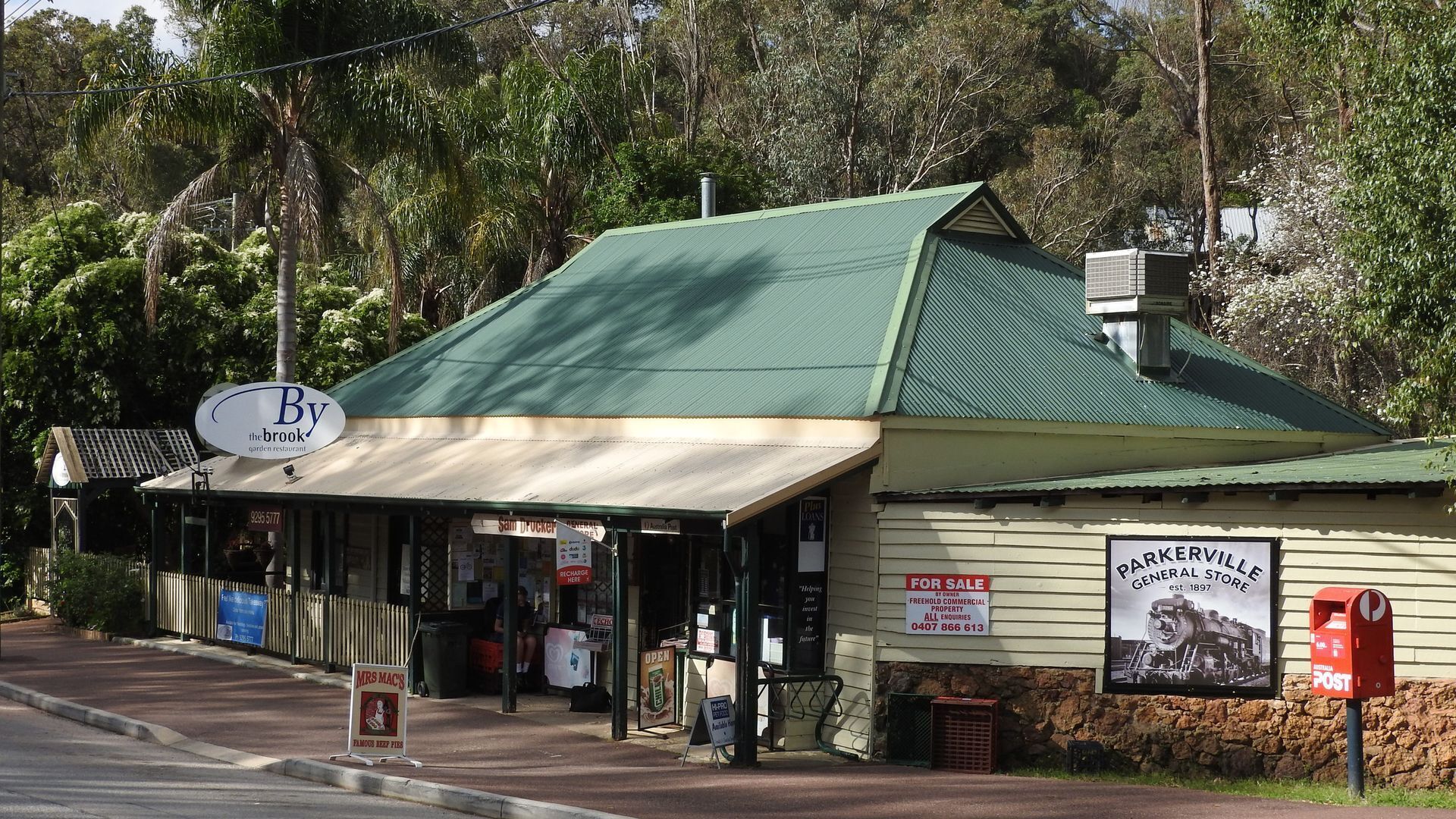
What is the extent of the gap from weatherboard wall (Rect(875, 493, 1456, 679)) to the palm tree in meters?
13.2

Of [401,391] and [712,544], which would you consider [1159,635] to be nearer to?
[712,544]

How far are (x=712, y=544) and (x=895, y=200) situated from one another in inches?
219

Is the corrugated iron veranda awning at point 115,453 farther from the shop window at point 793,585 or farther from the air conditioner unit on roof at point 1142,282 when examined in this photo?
the air conditioner unit on roof at point 1142,282

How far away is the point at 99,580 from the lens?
23.3 meters

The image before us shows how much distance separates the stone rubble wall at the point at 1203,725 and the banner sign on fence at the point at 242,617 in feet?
34.3

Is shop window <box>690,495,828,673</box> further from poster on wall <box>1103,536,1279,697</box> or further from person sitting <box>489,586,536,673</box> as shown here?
person sitting <box>489,586,536,673</box>

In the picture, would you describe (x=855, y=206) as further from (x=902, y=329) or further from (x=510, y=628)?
(x=510, y=628)

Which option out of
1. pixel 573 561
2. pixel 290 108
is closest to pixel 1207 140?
pixel 290 108

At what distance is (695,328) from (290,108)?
9.37 metres

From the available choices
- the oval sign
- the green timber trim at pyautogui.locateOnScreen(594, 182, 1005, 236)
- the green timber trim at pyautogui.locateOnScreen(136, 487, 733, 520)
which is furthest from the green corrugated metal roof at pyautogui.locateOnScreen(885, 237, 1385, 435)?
the oval sign

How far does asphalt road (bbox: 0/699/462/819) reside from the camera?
1077 cm

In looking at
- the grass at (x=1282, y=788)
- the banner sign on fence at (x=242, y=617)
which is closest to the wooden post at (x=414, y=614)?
the banner sign on fence at (x=242, y=617)

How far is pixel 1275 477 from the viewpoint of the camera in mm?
12977

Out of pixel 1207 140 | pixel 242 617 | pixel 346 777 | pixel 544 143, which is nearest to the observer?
pixel 346 777
